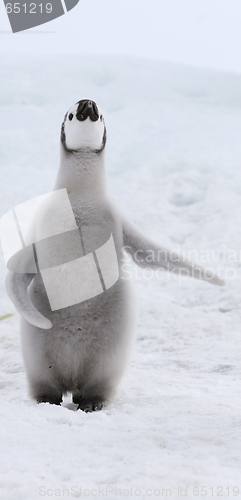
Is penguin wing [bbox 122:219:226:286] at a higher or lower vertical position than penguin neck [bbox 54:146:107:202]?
lower

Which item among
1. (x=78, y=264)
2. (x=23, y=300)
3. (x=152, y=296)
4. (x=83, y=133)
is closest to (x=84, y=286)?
(x=78, y=264)

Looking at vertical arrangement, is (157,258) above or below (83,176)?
below

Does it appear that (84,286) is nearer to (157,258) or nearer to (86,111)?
(157,258)

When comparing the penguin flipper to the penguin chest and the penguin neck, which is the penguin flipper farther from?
the penguin neck

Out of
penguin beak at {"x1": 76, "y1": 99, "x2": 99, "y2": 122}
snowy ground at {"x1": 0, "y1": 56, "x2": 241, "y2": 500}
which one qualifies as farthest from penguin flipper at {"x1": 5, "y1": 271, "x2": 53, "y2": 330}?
penguin beak at {"x1": 76, "y1": 99, "x2": 99, "y2": 122}

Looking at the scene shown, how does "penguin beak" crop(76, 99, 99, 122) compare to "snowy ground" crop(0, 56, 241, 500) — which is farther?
"penguin beak" crop(76, 99, 99, 122)

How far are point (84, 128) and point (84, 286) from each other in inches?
17.3

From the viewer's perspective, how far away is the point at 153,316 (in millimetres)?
2453

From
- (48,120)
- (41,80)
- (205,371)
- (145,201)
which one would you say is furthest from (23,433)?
(41,80)

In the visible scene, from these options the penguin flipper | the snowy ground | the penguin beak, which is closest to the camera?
the snowy ground

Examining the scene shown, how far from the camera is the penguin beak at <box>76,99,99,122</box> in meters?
1.22

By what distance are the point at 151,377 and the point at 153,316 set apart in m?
0.83

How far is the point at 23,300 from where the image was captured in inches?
44.6

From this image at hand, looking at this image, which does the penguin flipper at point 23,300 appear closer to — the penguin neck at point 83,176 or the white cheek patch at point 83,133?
the penguin neck at point 83,176
